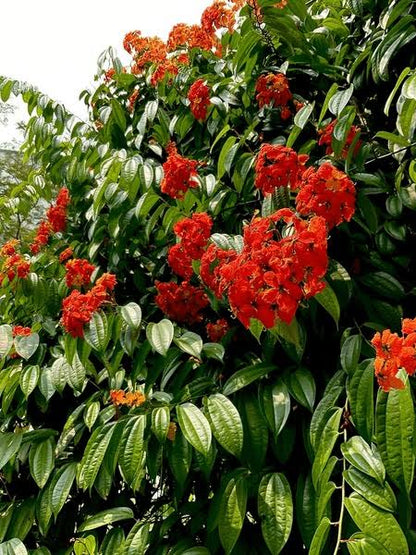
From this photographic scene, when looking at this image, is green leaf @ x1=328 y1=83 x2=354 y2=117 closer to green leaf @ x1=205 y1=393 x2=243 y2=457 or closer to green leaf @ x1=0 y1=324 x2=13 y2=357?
green leaf @ x1=205 y1=393 x2=243 y2=457

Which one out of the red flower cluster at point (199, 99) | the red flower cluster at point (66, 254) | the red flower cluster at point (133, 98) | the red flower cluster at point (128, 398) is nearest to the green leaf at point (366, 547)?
the red flower cluster at point (128, 398)

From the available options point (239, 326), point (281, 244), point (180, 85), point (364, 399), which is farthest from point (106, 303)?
point (180, 85)

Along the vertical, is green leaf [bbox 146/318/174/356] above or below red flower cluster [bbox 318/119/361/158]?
below

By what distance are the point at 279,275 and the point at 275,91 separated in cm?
84

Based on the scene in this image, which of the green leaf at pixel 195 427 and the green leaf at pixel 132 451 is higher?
the green leaf at pixel 195 427

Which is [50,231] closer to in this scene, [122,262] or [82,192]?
[82,192]

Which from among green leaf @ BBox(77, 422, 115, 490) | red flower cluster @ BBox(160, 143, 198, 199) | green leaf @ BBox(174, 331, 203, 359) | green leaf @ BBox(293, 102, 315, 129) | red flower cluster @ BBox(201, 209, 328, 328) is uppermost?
green leaf @ BBox(293, 102, 315, 129)

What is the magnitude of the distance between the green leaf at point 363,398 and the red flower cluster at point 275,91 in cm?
94

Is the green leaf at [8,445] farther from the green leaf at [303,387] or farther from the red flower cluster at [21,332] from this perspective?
the green leaf at [303,387]

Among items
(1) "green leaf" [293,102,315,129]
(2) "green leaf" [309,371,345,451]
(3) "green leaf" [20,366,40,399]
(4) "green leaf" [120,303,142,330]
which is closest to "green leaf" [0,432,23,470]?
(3) "green leaf" [20,366,40,399]

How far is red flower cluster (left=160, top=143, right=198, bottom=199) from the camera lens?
157cm

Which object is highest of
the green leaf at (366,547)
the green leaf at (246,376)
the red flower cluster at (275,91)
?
the red flower cluster at (275,91)

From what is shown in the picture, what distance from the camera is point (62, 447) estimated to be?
4.96 ft

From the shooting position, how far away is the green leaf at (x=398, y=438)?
82 cm
